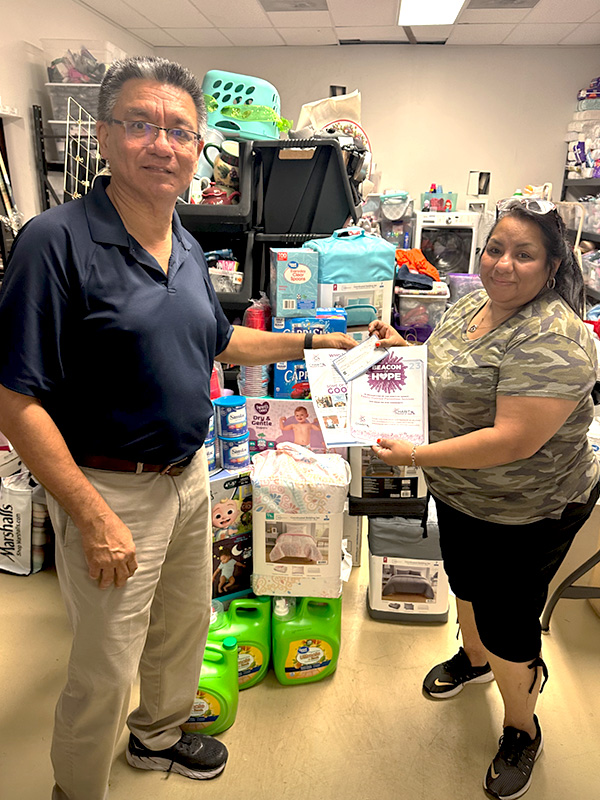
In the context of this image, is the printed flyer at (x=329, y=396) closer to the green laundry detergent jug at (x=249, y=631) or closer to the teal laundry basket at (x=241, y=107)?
the green laundry detergent jug at (x=249, y=631)

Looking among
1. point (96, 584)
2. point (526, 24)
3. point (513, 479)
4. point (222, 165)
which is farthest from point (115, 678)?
point (526, 24)

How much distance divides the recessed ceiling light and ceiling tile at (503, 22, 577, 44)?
2.41ft

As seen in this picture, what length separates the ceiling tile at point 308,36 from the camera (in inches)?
207

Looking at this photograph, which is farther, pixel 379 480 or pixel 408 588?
pixel 379 480

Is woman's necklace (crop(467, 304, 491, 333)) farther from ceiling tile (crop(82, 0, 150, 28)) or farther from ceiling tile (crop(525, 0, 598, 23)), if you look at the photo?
ceiling tile (crop(82, 0, 150, 28))

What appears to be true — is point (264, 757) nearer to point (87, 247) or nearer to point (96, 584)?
point (96, 584)

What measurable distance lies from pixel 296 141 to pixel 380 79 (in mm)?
4359


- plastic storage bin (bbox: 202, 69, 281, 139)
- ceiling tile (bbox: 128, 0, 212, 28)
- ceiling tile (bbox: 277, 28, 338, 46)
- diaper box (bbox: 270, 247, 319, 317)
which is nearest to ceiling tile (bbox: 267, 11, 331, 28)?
ceiling tile (bbox: 277, 28, 338, 46)

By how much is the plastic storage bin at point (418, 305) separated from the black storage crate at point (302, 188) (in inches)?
33.9

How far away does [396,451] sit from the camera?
1495 mm

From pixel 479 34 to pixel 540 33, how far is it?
548 millimetres

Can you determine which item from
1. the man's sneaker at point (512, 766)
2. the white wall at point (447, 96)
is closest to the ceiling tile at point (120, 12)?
the white wall at point (447, 96)

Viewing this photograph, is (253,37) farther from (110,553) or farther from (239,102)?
(110,553)

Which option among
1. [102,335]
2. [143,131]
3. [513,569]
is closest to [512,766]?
[513,569]
